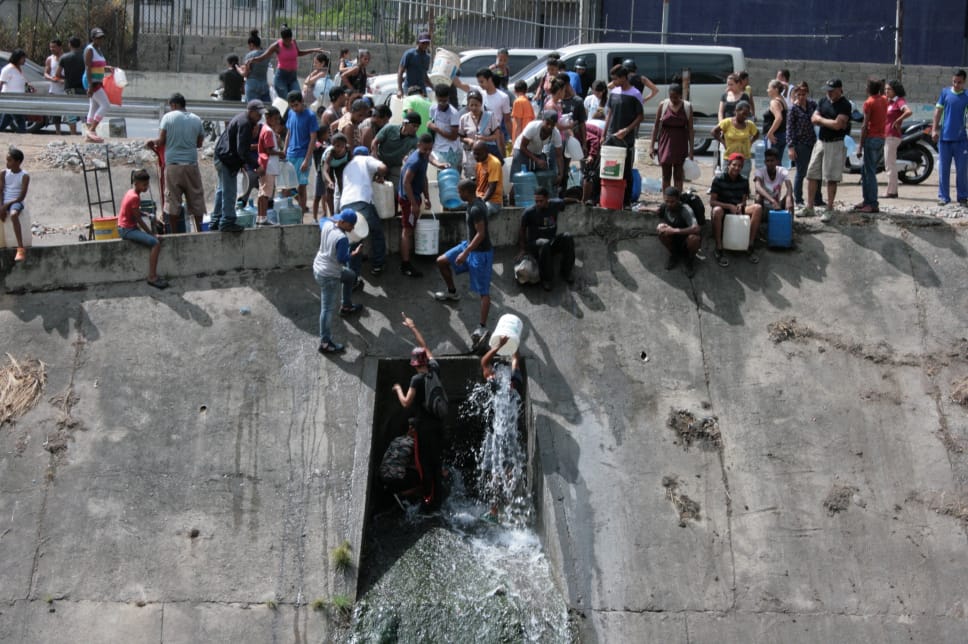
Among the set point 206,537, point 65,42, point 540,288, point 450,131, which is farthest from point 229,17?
point 206,537

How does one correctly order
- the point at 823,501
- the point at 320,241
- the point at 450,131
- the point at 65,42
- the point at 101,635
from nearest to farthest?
the point at 101,635 < the point at 823,501 < the point at 320,241 < the point at 450,131 < the point at 65,42

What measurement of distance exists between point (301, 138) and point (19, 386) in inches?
178

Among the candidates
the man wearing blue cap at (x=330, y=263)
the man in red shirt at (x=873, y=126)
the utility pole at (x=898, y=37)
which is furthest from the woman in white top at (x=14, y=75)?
the utility pole at (x=898, y=37)

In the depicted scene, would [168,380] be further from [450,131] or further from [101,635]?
[450,131]

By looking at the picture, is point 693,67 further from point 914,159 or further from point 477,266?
point 477,266

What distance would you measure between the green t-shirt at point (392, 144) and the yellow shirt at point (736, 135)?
3985 mm

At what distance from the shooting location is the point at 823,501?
12.3 m

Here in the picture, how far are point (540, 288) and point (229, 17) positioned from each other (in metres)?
A: 15.5

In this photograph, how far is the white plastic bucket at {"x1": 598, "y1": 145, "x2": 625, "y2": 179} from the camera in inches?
578

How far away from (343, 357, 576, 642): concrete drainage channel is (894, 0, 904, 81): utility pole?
1776 cm

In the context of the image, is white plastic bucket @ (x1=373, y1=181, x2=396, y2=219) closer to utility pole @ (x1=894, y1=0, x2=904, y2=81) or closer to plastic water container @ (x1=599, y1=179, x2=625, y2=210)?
plastic water container @ (x1=599, y1=179, x2=625, y2=210)

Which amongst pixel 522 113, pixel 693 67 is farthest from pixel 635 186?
pixel 693 67

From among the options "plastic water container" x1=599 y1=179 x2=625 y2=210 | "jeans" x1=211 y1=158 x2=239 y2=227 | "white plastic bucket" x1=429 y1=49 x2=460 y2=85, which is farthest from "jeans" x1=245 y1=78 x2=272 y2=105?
"plastic water container" x1=599 y1=179 x2=625 y2=210

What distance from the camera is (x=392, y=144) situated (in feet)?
47.0
